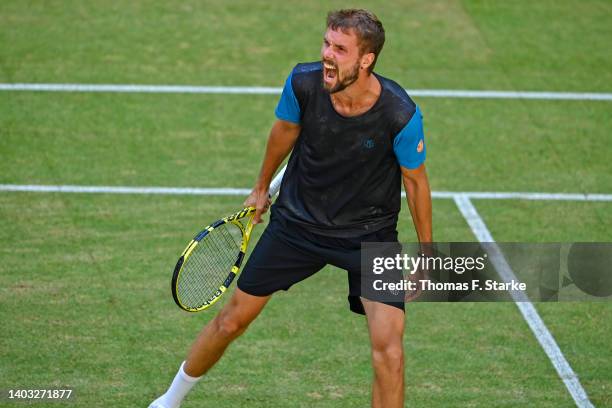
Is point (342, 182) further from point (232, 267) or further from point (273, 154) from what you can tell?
point (232, 267)

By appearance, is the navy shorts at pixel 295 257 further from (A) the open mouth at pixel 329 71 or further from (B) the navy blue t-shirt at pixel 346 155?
(A) the open mouth at pixel 329 71

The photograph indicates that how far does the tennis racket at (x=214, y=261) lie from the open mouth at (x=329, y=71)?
852 millimetres

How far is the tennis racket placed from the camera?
6258 millimetres

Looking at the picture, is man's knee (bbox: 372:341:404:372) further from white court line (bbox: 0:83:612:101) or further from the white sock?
white court line (bbox: 0:83:612:101)

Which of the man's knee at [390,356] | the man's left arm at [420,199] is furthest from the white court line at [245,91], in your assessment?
the man's knee at [390,356]

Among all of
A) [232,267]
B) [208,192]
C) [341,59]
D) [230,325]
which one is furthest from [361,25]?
[208,192]

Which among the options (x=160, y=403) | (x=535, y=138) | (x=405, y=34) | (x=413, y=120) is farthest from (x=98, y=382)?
(x=405, y=34)

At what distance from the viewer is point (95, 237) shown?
8.52m

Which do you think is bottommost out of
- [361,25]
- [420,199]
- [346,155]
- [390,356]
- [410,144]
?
[390,356]

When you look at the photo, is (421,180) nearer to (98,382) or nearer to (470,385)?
(470,385)

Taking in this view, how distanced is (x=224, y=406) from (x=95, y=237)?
7.61ft

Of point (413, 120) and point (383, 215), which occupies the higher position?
point (413, 120)

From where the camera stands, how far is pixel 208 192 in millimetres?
9312

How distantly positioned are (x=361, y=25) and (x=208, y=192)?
385 centimetres
